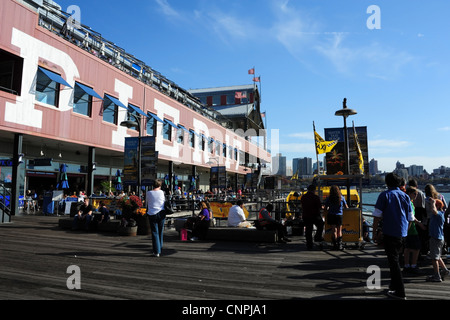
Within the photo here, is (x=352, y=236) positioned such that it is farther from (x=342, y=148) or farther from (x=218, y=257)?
(x=342, y=148)

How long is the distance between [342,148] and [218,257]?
424 inches

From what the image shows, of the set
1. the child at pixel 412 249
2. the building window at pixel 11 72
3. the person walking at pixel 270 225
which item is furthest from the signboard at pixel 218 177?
the child at pixel 412 249

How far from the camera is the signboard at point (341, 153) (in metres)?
15.3

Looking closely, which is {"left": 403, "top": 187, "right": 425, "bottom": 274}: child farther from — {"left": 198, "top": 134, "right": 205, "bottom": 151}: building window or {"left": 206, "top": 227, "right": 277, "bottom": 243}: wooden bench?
{"left": 198, "top": 134, "right": 205, "bottom": 151}: building window

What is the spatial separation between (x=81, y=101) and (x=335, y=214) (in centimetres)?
1804

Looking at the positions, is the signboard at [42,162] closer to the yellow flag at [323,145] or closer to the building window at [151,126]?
the building window at [151,126]

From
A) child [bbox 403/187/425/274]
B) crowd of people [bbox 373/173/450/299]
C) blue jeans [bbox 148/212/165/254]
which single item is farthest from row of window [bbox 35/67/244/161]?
child [bbox 403/187/425/274]

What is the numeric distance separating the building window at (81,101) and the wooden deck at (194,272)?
38.4 ft

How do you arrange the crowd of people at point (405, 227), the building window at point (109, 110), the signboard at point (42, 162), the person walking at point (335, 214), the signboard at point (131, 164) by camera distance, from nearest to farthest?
the crowd of people at point (405, 227)
the person walking at point (335, 214)
the signboard at point (131, 164)
the signboard at point (42, 162)
the building window at point (109, 110)

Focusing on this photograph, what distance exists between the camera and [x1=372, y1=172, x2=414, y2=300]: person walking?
14.8 ft

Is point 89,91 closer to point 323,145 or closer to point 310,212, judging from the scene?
→ point 323,145

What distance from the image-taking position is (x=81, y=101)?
19953mm

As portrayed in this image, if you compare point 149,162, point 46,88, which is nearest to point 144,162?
point 149,162
